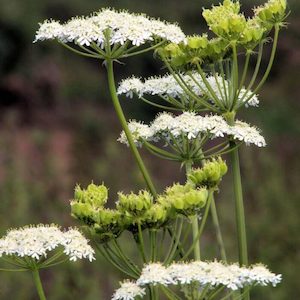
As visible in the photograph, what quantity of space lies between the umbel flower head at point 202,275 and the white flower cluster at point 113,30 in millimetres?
1079

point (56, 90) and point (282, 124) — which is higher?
point (56, 90)

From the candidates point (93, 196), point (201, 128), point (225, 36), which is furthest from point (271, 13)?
point (93, 196)

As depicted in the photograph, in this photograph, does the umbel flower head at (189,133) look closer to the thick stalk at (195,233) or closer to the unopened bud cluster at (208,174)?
the thick stalk at (195,233)

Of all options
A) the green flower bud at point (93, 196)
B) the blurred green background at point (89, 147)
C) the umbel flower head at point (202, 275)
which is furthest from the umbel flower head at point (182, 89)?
the blurred green background at point (89, 147)

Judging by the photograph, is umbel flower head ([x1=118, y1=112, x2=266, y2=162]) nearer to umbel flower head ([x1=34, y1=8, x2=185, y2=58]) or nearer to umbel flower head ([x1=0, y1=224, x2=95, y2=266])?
umbel flower head ([x1=34, y1=8, x2=185, y2=58])

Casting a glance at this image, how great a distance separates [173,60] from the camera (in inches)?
197

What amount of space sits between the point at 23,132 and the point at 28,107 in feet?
3.68

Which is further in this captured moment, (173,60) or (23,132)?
(23,132)

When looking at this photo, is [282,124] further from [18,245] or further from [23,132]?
[18,245]

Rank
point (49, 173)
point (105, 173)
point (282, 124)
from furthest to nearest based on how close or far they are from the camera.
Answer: point (282, 124) < point (105, 173) < point (49, 173)

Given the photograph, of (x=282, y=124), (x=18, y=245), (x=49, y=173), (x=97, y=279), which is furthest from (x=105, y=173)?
(x=18, y=245)

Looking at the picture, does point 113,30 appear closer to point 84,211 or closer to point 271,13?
point 271,13

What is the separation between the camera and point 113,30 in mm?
4934

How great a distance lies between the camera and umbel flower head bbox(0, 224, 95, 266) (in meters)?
4.46
